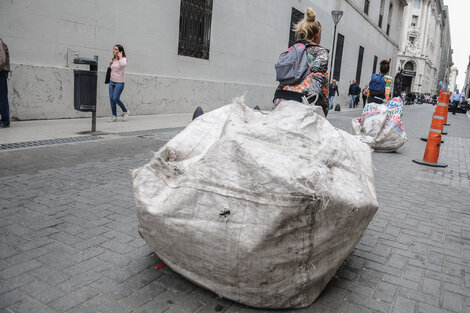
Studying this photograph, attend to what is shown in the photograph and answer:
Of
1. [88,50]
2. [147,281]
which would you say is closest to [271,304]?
[147,281]

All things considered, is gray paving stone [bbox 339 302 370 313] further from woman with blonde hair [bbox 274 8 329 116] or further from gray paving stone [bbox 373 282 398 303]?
woman with blonde hair [bbox 274 8 329 116]

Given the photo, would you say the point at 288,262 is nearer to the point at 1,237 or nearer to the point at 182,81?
the point at 1,237

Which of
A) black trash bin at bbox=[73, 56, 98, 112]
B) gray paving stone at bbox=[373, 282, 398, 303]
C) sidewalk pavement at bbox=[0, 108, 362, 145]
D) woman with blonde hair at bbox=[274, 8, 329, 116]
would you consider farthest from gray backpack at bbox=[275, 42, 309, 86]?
sidewalk pavement at bbox=[0, 108, 362, 145]

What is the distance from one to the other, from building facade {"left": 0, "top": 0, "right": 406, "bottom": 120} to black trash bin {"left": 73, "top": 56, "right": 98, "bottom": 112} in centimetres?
174

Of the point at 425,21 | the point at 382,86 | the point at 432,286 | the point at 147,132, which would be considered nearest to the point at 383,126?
the point at 382,86

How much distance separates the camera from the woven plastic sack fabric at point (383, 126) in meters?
7.75

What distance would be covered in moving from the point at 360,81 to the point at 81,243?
101 feet

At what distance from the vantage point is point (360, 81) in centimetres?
3091

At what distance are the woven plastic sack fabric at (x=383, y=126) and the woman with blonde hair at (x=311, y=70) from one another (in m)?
4.02

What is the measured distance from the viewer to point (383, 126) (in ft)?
25.6

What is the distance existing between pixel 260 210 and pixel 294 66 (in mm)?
2298

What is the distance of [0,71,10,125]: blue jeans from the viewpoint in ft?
22.7

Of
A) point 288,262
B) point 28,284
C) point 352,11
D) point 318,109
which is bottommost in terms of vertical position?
point 28,284

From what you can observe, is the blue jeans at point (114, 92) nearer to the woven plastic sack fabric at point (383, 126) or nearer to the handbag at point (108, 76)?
the handbag at point (108, 76)
